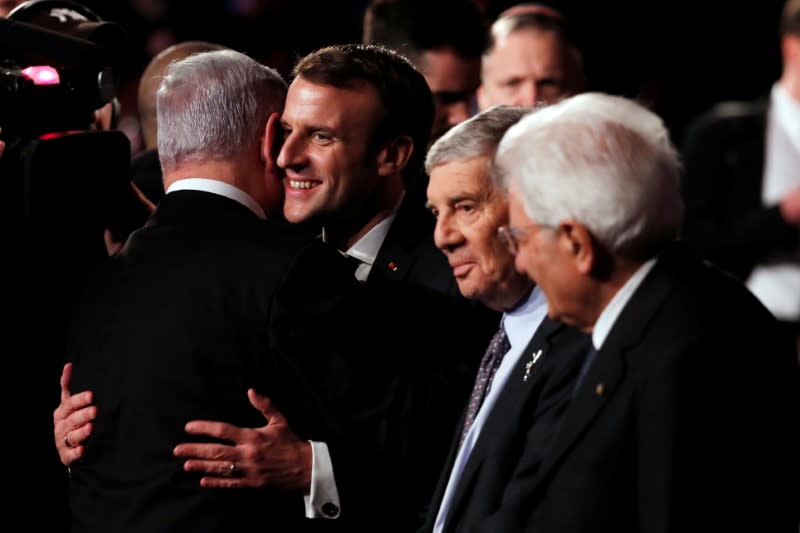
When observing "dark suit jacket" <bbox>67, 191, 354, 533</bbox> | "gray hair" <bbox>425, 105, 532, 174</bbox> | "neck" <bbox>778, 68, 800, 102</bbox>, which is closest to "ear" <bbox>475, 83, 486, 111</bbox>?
"neck" <bbox>778, 68, 800, 102</bbox>

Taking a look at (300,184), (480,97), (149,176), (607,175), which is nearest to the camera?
(607,175)

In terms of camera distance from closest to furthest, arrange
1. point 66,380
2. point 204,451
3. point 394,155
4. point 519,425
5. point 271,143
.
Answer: point 519,425 → point 204,451 → point 66,380 → point 271,143 → point 394,155

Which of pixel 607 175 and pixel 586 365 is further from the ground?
pixel 607 175

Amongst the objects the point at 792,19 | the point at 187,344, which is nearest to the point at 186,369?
the point at 187,344

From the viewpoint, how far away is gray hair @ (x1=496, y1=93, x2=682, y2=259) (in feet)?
6.37

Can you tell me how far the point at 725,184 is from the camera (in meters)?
4.51

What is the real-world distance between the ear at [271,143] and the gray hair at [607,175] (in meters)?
0.82

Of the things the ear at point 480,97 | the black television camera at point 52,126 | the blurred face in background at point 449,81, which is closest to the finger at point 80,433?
the black television camera at point 52,126

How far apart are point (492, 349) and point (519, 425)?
14.7 inches

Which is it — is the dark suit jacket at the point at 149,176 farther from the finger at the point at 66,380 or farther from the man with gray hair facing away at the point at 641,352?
the man with gray hair facing away at the point at 641,352

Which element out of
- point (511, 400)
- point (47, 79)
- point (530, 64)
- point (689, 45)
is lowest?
point (689, 45)

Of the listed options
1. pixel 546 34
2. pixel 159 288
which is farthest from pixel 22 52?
pixel 546 34

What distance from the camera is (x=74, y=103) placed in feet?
8.64

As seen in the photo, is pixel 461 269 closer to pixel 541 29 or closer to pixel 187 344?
pixel 187 344
